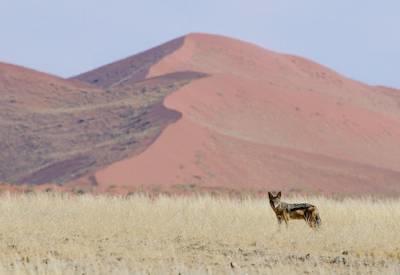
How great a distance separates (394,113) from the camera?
95.1 meters

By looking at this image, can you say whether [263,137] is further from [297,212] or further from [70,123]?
[297,212]

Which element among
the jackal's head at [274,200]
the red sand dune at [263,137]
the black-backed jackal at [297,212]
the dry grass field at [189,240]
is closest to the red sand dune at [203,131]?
the red sand dune at [263,137]

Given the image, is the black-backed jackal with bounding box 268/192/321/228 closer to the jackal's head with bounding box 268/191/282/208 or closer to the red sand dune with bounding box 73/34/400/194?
the jackal's head with bounding box 268/191/282/208

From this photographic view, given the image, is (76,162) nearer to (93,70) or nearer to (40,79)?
(40,79)

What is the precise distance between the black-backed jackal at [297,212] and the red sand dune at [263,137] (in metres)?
23.0

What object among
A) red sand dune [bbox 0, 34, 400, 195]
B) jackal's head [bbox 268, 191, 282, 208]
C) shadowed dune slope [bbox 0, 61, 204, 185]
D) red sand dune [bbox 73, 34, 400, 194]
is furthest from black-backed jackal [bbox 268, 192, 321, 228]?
shadowed dune slope [bbox 0, 61, 204, 185]

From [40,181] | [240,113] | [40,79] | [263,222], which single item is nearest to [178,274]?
[263,222]

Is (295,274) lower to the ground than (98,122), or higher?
lower

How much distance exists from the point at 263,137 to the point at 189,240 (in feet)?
167

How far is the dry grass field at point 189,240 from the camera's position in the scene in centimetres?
1310

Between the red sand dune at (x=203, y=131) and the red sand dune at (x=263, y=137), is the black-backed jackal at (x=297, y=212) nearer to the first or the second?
the red sand dune at (x=203, y=131)

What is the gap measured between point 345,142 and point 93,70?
5099 centimetres

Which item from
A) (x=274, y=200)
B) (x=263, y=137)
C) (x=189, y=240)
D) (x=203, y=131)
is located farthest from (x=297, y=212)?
(x=263, y=137)

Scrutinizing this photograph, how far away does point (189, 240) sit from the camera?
A: 16.8m
